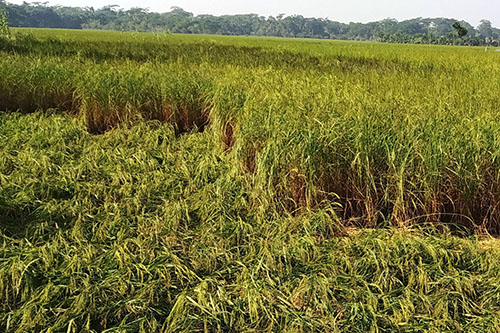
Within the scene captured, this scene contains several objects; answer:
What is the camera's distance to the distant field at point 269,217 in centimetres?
198

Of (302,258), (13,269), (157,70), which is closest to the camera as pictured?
(13,269)

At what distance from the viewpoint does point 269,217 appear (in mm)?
2893

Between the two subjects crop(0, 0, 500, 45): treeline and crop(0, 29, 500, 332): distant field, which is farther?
crop(0, 0, 500, 45): treeline

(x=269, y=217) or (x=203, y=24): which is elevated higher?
(x=203, y=24)

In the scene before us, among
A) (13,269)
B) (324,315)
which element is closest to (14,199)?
(13,269)

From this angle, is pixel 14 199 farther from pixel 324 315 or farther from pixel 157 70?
pixel 157 70

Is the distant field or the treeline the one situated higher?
the treeline

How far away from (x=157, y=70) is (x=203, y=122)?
1.40 m

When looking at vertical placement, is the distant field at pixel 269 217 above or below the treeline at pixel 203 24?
below

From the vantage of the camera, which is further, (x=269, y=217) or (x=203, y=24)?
(x=203, y=24)

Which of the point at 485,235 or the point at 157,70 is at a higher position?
the point at 157,70

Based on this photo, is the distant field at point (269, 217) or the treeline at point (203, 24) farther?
the treeline at point (203, 24)

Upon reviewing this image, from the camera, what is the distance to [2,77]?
18.6 feet

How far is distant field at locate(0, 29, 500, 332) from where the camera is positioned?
6.48 ft
